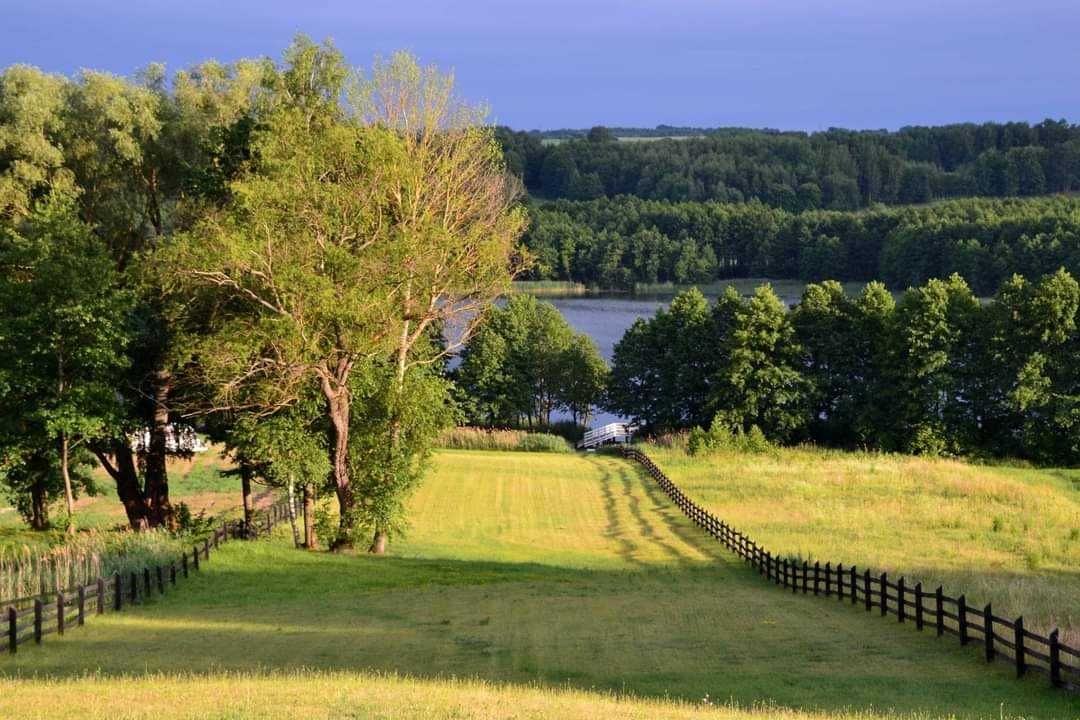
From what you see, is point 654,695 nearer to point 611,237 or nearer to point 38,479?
point 38,479

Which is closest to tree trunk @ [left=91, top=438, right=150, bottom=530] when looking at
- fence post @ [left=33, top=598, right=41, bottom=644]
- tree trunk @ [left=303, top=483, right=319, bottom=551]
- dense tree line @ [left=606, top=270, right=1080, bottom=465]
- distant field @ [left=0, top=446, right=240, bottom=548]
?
distant field @ [left=0, top=446, right=240, bottom=548]

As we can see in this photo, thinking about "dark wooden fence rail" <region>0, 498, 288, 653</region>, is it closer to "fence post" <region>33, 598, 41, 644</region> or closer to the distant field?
"fence post" <region>33, 598, 41, 644</region>

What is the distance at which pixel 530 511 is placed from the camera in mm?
46156

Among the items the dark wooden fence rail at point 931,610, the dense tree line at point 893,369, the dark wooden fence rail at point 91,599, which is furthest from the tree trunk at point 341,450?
the dense tree line at point 893,369

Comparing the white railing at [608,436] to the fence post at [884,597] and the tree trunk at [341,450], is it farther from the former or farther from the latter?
the fence post at [884,597]

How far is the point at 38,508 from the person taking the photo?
38344mm

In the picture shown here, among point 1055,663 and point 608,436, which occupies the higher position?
point 1055,663

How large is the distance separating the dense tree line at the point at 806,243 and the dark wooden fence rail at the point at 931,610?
108 metres

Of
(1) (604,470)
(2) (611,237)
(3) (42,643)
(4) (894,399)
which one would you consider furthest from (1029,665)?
(2) (611,237)

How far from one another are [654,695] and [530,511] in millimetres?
30342

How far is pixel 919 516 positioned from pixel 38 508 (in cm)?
3168

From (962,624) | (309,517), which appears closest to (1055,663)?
(962,624)

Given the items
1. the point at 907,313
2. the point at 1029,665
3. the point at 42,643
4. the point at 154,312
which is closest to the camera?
the point at 1029,665

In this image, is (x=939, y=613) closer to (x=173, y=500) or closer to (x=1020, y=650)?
(x=1020, y=650)
